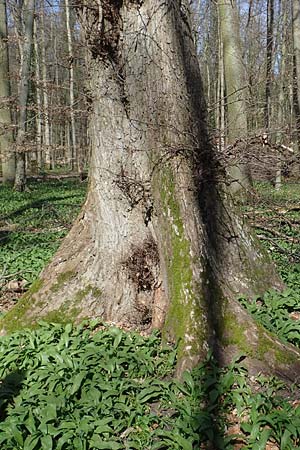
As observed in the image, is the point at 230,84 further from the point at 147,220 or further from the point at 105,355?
the point at 105,355

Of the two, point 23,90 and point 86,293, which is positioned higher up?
point 23,90

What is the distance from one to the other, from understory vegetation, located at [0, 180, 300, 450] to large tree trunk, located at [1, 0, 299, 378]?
0.70 ft

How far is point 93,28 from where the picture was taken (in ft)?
13.4

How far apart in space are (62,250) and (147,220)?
987 mm

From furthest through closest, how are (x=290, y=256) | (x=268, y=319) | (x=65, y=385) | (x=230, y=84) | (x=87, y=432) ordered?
(x=230, y=84), (x=290, y=256), (x=268, y=319), (x=65, y=385), (x=87, y=432)

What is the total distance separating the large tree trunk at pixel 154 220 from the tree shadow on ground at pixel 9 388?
0.77 m

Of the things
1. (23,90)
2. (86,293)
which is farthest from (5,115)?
(86,293)

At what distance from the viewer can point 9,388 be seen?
3.49 metres

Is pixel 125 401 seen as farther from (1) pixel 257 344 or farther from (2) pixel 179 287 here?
(1) pixel 257 344

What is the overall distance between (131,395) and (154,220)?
5.01 ft

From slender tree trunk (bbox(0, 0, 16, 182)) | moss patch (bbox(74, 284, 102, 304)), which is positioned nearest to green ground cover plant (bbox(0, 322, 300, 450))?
moss patch (bbox(74, 284, 102, 304))

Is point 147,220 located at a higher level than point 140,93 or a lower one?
lower

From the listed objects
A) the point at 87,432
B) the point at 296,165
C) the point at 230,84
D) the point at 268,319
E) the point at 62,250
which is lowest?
the point at 87,432

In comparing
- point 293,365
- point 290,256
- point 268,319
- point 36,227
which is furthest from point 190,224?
point 36,227
